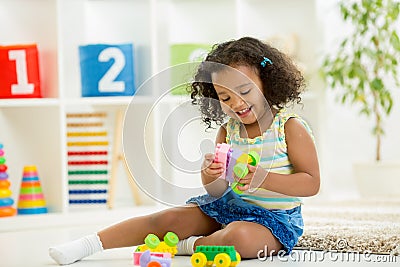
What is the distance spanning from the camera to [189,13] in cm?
279

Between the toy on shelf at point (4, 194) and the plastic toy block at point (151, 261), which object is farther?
the toy on shelf at point (4, 194)

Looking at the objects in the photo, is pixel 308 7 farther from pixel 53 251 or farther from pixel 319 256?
pixel 53 251

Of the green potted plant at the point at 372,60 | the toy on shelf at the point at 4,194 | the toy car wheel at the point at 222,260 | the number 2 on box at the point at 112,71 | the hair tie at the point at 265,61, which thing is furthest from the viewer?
the green potted plant at the point at 372,60

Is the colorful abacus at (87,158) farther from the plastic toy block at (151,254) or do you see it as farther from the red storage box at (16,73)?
the plastic toy block at (151,254)

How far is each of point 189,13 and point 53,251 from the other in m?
1.43

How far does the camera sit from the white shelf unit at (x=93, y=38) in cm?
238

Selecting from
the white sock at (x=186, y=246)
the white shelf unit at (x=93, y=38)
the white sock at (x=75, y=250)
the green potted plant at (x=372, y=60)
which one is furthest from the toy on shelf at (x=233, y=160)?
the green potted plant at (x=372, y=60)

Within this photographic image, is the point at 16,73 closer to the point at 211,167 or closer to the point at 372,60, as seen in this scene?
the point at 211,167

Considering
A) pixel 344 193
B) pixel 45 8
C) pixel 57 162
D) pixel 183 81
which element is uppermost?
pixel 45 8

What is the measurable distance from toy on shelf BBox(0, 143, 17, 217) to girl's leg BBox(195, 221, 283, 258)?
0.93 m

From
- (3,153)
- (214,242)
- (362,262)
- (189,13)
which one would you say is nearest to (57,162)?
(3,153)

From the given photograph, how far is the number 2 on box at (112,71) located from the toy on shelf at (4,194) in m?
0.38

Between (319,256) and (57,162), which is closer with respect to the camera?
(319,256)

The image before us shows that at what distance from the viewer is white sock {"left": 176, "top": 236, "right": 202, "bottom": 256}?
1626 mm
